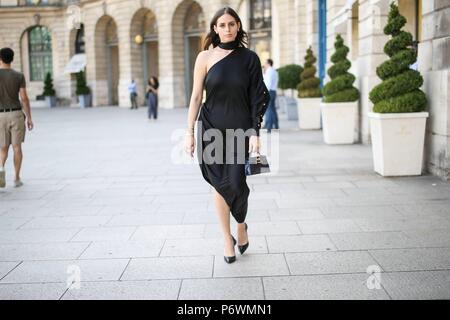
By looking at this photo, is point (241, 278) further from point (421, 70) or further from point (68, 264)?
point (421, 70)

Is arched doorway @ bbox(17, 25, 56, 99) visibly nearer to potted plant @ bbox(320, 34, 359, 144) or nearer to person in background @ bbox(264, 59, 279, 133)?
person in background @ bbox(264, 59, 279, 133)

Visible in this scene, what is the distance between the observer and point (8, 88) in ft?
26.2

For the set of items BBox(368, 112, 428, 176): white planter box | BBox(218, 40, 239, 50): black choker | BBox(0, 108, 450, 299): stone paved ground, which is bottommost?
BBox(0, 108, 450, 299): stone paved ground

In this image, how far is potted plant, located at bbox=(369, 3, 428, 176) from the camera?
25.5 feet

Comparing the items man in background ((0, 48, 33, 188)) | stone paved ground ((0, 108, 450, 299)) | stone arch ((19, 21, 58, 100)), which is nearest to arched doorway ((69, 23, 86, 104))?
stone arch ((19, 21, 58, 100))

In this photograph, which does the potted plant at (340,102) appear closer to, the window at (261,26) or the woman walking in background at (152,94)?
the woman walking in background at (152,94)

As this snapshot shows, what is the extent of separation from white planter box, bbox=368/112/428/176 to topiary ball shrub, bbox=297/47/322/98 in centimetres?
716

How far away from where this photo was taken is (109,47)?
1500 inches

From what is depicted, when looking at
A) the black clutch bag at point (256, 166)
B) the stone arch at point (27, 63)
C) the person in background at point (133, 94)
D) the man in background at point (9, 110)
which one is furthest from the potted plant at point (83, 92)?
the black clutch bag at point (256, 166)

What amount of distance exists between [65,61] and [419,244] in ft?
131

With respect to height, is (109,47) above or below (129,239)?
above

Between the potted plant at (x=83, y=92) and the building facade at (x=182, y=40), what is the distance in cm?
54

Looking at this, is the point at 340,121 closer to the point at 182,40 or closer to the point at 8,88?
the point at 8,88
